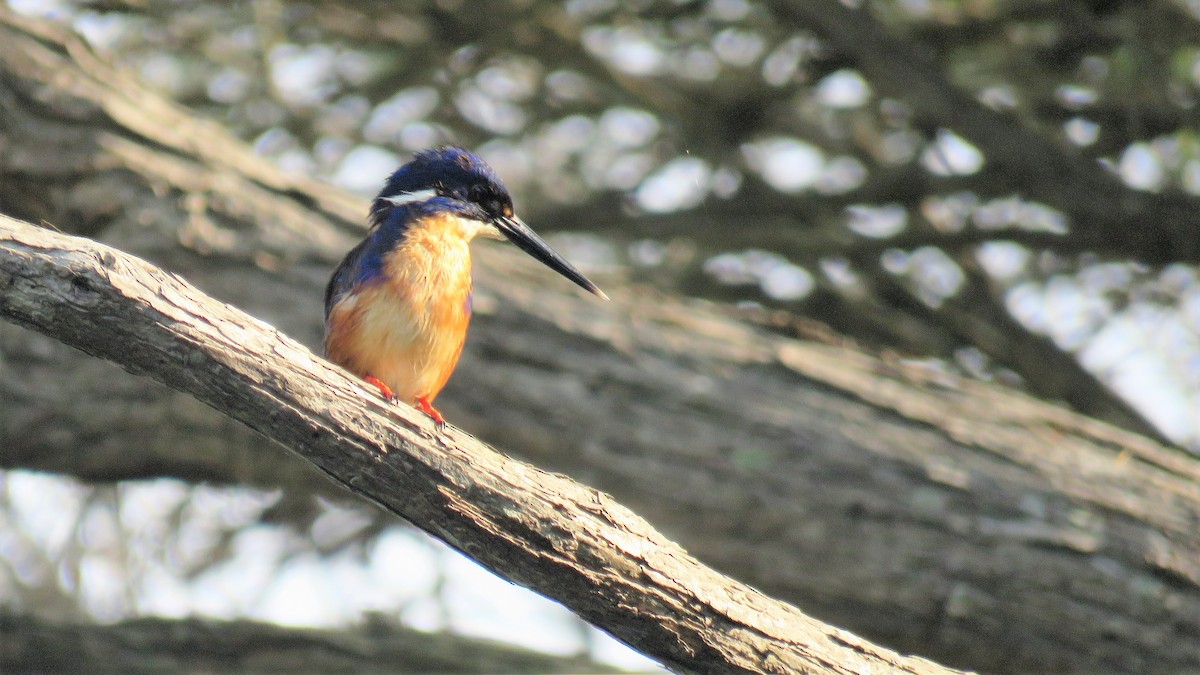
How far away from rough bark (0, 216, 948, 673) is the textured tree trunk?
1.52 m

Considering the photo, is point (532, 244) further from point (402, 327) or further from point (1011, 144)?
point (1011, 144)

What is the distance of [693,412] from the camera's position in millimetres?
4297

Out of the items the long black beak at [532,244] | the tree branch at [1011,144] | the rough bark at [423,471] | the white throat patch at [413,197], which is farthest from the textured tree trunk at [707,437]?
the rough bark at [423,471]

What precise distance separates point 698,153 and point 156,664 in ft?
10.5

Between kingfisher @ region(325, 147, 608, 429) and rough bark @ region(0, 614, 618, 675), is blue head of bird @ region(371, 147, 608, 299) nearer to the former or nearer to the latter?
kingfisher @ region(325, 147, 608, 429)

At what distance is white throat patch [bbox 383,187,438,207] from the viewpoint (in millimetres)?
4082

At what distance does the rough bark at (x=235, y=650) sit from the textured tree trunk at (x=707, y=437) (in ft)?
1.86

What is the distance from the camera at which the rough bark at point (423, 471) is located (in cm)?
206

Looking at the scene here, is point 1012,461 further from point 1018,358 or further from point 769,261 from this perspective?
point 769,261

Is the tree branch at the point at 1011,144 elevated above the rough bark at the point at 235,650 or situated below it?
above

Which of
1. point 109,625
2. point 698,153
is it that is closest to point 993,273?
point 698,153

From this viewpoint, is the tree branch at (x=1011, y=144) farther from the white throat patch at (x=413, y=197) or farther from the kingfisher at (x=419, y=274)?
the white throat patch at (x=413, y=197)

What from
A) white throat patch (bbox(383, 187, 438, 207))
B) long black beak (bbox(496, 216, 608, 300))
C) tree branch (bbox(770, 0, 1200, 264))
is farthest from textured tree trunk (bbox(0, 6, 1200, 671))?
tree branch (bbox(770, 0, 1200, 264))

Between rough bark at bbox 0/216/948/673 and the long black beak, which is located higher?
the long black beak
